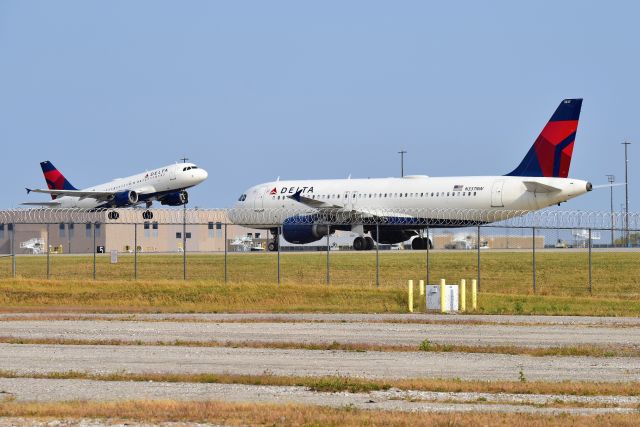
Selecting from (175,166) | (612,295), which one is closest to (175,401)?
(612,295)

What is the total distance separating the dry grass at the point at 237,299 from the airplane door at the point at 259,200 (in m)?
32.0

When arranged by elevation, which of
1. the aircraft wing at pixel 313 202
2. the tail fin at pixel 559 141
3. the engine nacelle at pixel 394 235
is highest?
the tail fin at pixel 559 141

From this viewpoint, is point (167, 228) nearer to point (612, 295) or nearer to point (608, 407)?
point (612, 295)

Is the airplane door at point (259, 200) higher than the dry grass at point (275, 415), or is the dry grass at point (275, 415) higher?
the airplane door at point (259, 200)

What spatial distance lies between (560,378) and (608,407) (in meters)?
3.27

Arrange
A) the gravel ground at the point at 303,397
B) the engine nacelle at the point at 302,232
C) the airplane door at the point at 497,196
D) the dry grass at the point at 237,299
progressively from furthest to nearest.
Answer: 1. the engine nacelle at the point at 302,232
2. the airplane door at the point at 497,196
3. the dry grass at the point at 237,299
4. the gravel ground at the point at 303,397

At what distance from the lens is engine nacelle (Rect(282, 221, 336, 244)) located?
67188 mm

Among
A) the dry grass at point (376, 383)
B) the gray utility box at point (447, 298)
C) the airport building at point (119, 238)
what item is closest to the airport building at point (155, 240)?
the airport building at point (119, 238)

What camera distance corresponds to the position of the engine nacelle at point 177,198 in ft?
269

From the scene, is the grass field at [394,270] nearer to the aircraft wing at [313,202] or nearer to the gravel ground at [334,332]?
the aircraft wing at [313,202]

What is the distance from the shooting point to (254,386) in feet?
57.6

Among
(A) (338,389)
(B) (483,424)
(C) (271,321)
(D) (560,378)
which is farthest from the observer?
(C) (271,321)

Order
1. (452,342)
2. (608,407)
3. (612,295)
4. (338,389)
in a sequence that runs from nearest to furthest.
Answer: (608,407), (338,389), (452,342), (612,295)

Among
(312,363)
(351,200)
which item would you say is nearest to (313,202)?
(351,200)
